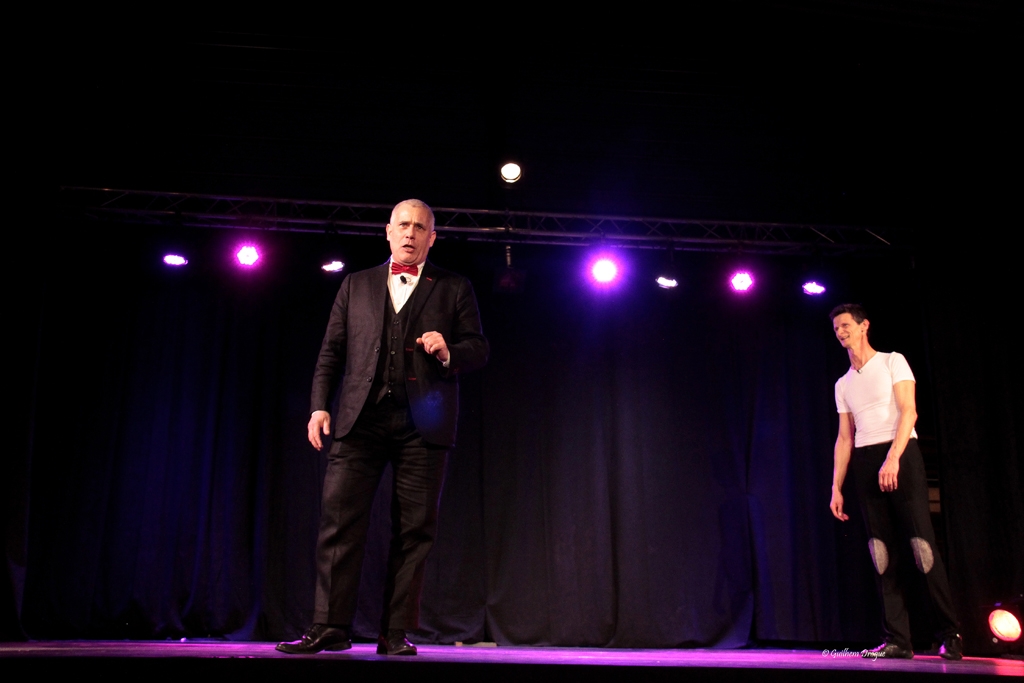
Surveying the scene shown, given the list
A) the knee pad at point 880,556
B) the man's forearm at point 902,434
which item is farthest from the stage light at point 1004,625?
the man's forearm at point 902,434

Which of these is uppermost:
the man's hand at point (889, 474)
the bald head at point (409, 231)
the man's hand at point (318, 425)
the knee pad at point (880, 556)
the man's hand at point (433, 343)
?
the bald head at point (409, 231)

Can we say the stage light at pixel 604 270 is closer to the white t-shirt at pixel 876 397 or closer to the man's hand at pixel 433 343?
the white t-shirt at pixel 876 397

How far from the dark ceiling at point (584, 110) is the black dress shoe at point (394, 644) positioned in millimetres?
3112

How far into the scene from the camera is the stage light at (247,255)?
17.6 ft

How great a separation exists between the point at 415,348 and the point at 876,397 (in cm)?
259

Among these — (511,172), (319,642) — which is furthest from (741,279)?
(319,642)

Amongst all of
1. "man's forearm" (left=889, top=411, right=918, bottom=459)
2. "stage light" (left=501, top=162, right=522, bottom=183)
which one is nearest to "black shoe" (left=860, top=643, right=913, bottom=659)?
"man's forearm" (left=889, top=411, right=918, bottom=459)

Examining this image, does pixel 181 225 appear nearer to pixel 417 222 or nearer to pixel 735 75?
pixel 417 222

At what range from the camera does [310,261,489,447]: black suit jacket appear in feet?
9.82

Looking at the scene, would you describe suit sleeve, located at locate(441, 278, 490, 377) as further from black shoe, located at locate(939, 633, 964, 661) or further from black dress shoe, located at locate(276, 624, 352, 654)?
black shoe, located at locate(939, 633, 964, 661)

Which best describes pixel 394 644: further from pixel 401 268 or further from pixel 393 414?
pixel 401 268

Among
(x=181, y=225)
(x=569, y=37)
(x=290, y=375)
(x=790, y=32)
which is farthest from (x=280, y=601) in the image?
(x=790, y=32)

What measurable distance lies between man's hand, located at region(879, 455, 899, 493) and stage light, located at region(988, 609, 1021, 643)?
1.65 meters

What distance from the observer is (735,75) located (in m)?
5.01
